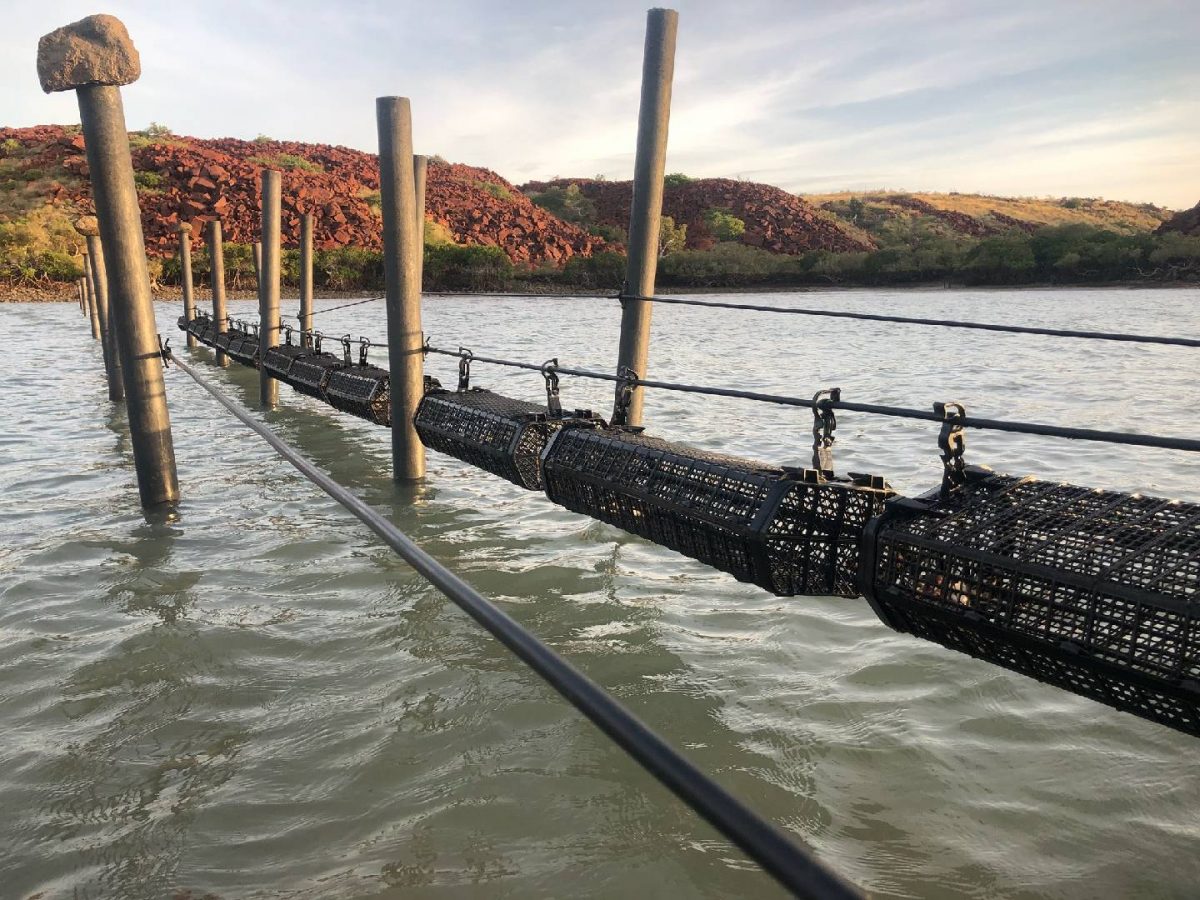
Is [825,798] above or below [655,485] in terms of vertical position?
below

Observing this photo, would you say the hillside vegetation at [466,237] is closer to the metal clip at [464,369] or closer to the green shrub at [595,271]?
the green shrub at [595,271]

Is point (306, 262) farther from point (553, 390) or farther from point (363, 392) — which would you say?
point (553, 390)

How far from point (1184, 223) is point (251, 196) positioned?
67.0m

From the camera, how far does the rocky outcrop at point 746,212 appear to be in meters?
85.9

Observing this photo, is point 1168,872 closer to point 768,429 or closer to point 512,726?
point 512,726

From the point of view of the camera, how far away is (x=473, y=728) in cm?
352

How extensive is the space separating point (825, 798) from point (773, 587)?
2.36ft

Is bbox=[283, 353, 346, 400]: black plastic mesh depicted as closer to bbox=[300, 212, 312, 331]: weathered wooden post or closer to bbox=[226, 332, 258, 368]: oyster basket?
bbox=[226, 332, 258, 368]: oyster basket

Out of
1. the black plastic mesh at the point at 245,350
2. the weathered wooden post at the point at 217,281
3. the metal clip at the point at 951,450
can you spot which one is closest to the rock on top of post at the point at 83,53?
the metal clip at the point at 951,450

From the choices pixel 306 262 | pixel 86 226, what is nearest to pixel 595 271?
pixel 306 262

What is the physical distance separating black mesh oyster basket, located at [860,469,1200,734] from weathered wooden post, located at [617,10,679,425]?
9.48 ft

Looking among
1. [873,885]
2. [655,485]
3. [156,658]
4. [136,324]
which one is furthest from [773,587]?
[136,324]

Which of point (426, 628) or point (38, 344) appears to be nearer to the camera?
point (426, 628)

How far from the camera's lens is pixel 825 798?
3.06 metres
